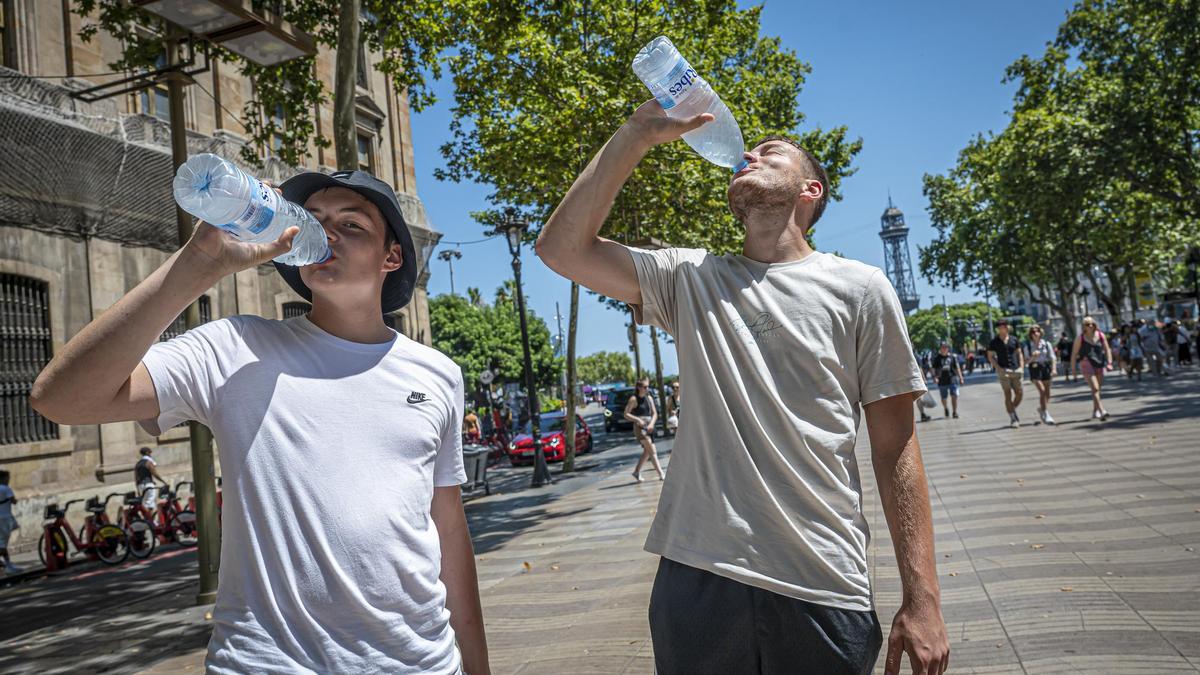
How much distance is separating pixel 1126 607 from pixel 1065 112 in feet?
71.7

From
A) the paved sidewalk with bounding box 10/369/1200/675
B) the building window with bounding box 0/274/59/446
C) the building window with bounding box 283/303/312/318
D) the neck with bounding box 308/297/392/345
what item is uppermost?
the building window with bounding box 283/303/312/318

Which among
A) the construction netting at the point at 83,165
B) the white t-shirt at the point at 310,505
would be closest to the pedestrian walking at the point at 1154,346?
the construction netting at the point at 83,165

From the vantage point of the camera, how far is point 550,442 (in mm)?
24172

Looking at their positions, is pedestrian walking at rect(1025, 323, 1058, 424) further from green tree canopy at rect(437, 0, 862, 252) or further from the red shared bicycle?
the red shared bicycle

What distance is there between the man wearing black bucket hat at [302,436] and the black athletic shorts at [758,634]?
57 centimetres

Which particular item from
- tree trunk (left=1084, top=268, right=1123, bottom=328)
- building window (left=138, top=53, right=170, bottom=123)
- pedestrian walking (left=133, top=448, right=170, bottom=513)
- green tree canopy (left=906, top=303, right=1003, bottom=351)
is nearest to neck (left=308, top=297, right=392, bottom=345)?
pedestrian walking (left=133, top=448, right=170, bottom=513)

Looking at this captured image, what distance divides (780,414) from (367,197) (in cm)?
119

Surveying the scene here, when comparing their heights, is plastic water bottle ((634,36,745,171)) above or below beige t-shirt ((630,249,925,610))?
above

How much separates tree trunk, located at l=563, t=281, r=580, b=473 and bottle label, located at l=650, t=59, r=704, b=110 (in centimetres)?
1713

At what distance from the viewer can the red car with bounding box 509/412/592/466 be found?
2420 centimetres

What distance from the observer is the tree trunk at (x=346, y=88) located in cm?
827

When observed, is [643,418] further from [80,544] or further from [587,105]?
[80,544]

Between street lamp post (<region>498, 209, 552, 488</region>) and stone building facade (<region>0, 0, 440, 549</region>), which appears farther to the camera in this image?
street lamp post (<region>498, 209, 552, 488</region>)

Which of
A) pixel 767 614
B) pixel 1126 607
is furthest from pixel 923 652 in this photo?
pixel 1126 607
